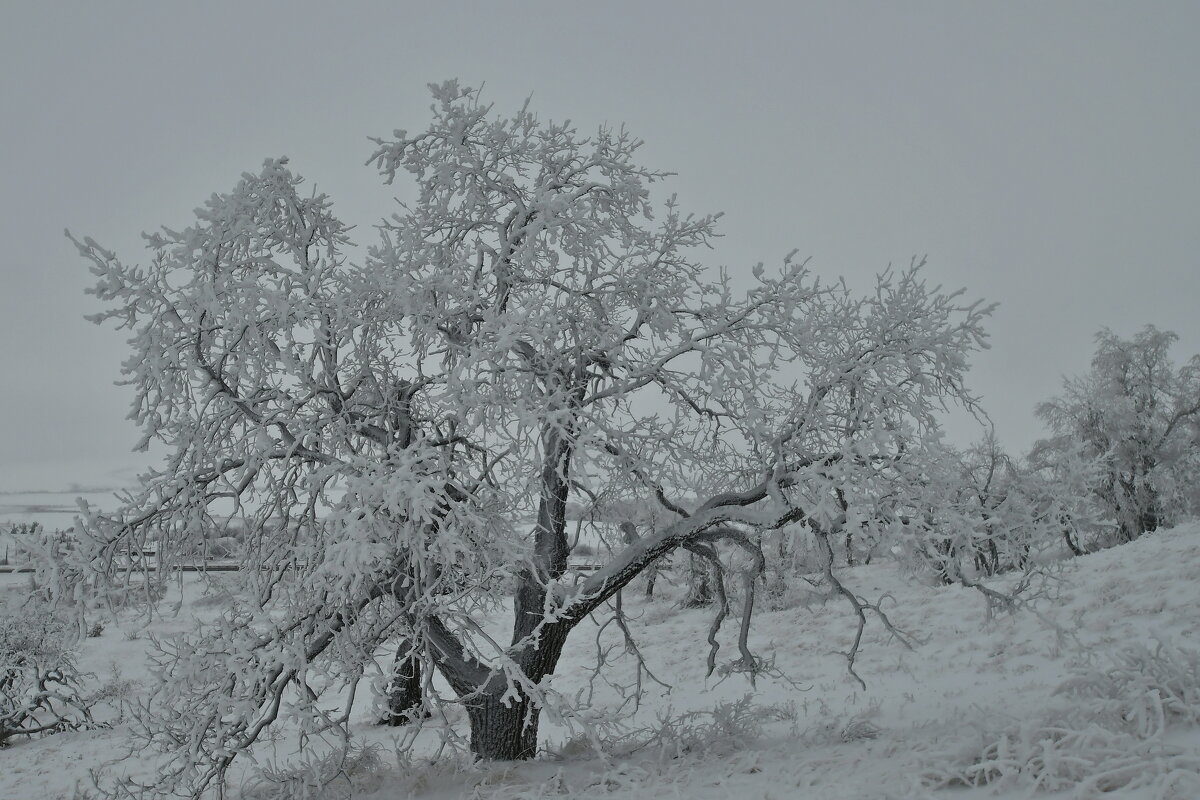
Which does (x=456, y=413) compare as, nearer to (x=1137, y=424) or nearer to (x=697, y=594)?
(x=697, y=594)

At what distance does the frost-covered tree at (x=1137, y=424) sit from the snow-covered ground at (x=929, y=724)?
1067 cm

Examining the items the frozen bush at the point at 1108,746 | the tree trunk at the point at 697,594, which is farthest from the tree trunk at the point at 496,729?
the tree trunk at the point at 697,594

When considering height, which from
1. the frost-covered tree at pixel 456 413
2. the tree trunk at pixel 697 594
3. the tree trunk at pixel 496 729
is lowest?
the tree trunk at pixel 697 594

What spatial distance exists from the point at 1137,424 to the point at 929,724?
963 inches

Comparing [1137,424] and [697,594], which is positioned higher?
[1137,424]

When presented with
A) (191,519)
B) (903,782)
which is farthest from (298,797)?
(903,782)

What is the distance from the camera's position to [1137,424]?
25859 mm

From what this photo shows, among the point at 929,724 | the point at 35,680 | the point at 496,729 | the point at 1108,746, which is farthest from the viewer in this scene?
the point at 35,680

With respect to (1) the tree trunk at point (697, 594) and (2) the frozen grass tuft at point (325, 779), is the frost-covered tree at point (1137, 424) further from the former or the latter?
(2) the frozen grass tuft at point (325, 779)

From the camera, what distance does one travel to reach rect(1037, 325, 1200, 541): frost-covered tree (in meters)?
25.2

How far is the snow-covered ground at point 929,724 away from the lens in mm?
5152

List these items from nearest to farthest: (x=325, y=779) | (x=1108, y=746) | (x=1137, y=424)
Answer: (x=1108, y=746) → (x=325, y=779) → (x=1137, y=424)

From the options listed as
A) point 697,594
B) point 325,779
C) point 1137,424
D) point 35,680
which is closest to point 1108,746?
point 325,779

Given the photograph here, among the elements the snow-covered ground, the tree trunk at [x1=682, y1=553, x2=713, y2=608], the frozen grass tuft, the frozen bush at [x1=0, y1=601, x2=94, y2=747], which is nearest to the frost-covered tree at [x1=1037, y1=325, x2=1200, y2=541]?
the snow-covered ground
